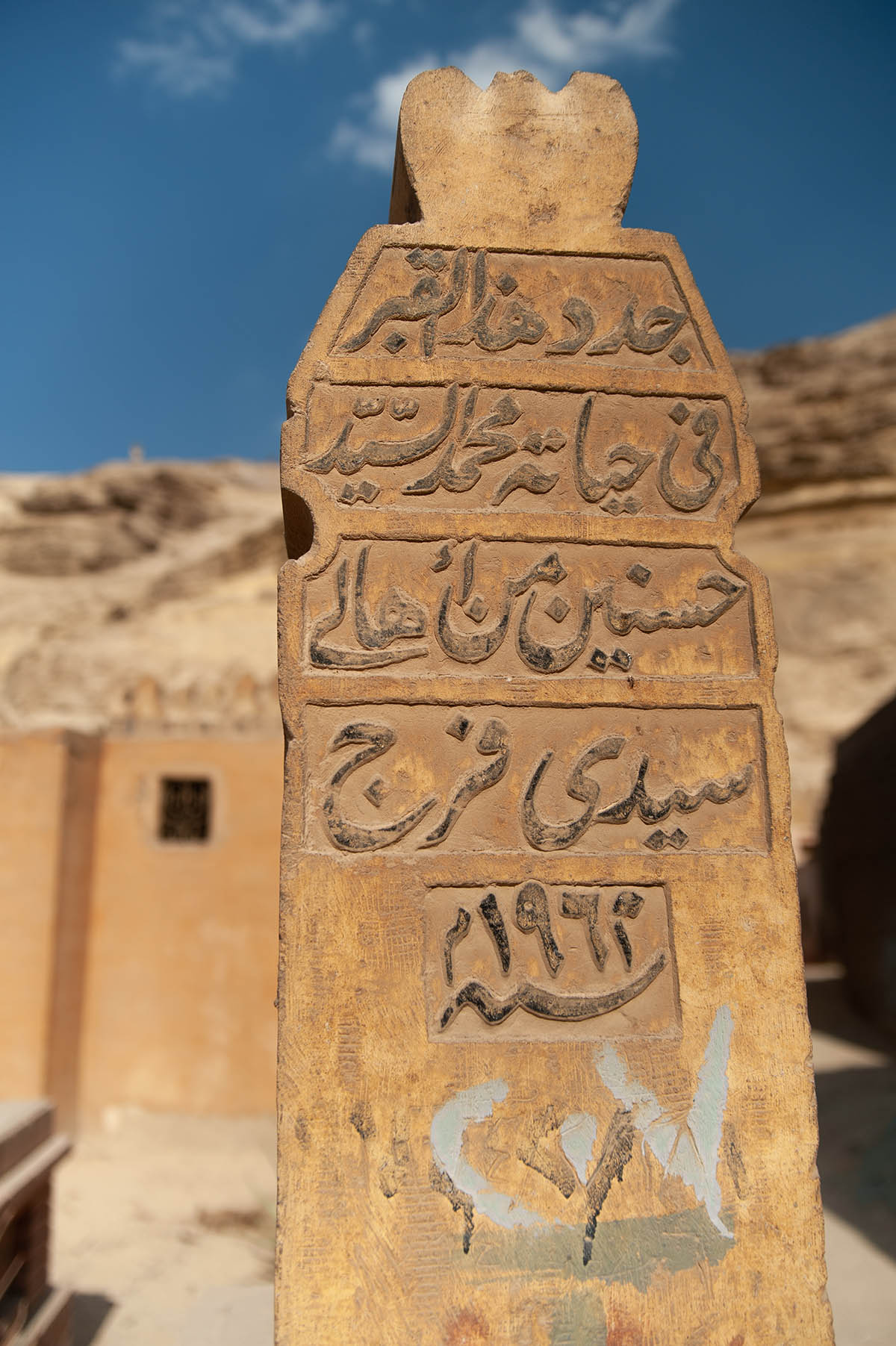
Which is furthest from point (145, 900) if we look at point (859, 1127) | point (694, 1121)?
point (694, 1121)

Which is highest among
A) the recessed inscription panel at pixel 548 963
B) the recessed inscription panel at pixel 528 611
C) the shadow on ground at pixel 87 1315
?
the recessed inscription panel at pixel 528 611

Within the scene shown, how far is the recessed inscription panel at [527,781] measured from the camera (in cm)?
186

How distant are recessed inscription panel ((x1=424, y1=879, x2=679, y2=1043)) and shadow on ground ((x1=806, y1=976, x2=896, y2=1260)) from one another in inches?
147

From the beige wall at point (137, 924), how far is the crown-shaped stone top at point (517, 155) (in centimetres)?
522

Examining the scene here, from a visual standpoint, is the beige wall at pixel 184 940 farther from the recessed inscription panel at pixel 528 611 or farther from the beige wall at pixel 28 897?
the recessed inscription panel at pixel 528 611

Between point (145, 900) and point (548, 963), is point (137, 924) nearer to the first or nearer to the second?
point (145, 900)

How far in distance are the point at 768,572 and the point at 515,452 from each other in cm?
1622

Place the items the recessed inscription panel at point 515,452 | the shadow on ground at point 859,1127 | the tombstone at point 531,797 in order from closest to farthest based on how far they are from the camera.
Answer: the tombstone at point 531,797 < the recessed inscription panel at point 515,452 < the shadow on ground at point 859,1127

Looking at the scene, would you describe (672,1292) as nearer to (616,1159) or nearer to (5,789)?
(616,1159)

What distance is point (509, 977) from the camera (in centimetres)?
182

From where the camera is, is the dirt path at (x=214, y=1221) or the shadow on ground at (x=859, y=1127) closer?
the dirt path at (x=214, y=1221)

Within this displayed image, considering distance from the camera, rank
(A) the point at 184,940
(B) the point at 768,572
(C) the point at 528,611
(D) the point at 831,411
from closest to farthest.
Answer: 1. (C) the point at 528,611
2. (A) the point at 184,940
3. (B) the point at 768,572
4. (D) the point at 831,411

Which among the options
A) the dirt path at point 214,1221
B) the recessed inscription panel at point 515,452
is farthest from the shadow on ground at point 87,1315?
the recessed inscription panel at point 515,452

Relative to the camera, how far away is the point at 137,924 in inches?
271
